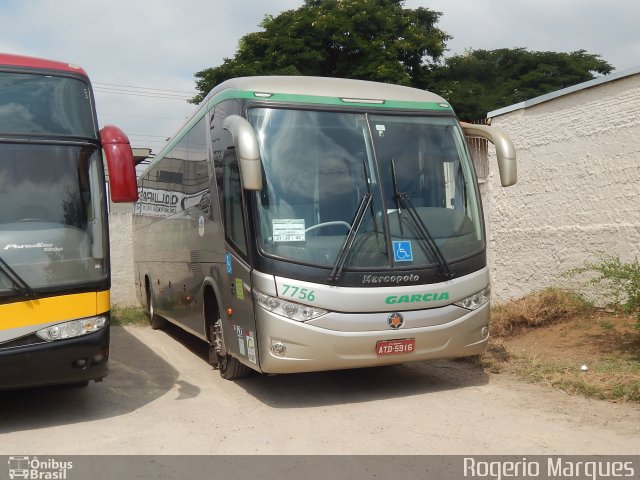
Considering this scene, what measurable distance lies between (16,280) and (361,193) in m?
3.14

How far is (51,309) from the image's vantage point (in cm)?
624

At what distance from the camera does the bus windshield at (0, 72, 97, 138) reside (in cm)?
656

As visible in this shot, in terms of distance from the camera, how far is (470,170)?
301 inches

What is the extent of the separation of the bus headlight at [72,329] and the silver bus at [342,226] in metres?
1.38

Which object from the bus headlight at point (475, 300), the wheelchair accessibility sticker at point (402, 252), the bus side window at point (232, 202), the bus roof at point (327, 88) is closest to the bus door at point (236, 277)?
the bus side window at point (232, 202)

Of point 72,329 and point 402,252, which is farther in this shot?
point 402,252

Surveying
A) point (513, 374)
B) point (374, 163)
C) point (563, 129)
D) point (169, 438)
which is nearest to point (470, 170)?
point (374, 163)

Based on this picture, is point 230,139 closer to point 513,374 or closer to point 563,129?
point 513,374

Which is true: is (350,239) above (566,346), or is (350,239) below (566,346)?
above

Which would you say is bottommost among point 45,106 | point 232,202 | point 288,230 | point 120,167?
point 288,230

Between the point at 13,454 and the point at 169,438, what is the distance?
3.90 ft

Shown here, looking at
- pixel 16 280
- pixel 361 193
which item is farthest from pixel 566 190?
pixel 16 280

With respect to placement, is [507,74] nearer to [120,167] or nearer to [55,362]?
[120,167]

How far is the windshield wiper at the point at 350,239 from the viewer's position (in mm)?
6680
